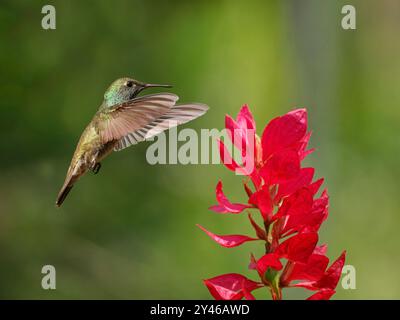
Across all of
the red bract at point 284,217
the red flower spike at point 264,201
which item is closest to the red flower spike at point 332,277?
the red bract at point 284,217

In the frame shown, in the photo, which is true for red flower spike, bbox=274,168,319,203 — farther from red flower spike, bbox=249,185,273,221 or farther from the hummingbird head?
the hummingbird head

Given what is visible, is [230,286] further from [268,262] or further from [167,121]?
[167,121]

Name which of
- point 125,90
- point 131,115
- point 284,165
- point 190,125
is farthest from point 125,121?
point 190,125

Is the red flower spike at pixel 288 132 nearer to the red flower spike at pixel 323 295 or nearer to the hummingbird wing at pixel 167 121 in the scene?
the red flower spike at pixel 323 295

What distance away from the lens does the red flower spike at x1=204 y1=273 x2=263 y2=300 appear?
38.2 inches

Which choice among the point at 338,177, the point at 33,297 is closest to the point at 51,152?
the point at 33,297

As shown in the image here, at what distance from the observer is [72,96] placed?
346cm

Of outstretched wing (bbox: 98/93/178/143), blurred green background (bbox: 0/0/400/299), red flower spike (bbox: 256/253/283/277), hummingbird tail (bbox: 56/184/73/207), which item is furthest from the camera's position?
blurred green background (bbox: 0/0/400/299)

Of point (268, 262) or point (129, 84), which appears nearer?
point (268, 262)

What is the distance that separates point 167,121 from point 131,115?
→ 90 millimetres

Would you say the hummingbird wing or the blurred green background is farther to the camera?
Result: the blurred green background

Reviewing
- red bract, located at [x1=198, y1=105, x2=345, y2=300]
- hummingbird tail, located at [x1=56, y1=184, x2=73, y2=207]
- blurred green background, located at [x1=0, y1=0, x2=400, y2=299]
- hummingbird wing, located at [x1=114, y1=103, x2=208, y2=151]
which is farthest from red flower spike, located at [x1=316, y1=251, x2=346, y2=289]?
blurred green background, located at [x1=0, y1=0, x2=400, y2=299]

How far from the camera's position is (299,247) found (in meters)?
0.94
